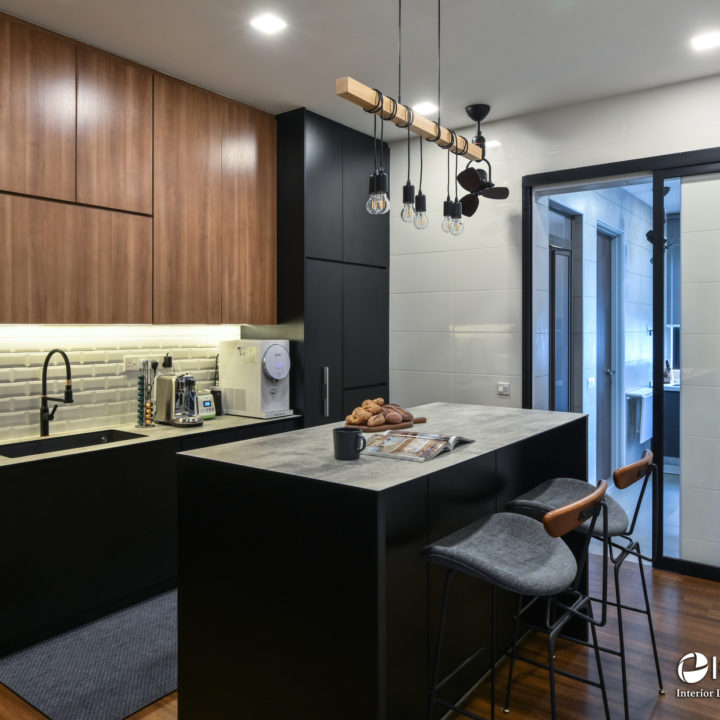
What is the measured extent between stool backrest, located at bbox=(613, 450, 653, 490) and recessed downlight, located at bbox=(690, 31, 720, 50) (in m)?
2.09

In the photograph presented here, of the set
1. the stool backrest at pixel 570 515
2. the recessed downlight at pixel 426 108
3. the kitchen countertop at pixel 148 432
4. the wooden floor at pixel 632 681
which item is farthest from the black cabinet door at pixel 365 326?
the stool backrest at pixel 570 515

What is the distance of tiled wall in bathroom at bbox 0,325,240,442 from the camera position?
3190 mm

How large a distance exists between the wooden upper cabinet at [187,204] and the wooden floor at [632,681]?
2053 mm

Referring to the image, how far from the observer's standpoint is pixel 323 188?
167 inches

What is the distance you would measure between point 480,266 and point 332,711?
321cm

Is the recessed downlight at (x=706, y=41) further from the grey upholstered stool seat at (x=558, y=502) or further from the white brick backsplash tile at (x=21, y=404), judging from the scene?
the white brick backsplash tile at (x=21, y=404)

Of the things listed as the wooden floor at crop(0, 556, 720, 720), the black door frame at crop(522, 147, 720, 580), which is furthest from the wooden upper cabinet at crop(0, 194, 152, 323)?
the black door frame at crop(522, 147, 720, 580)

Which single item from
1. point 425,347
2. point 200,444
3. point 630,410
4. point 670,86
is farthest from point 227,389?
point 630,410

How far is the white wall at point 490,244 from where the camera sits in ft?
12.1

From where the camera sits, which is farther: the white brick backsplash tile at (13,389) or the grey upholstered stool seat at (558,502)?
the white brick backsplash tile at (13,389)

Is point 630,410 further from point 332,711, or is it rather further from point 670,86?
point 332,711

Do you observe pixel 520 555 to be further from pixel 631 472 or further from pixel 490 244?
pixel 490 244

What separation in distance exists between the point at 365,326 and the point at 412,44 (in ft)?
6.51

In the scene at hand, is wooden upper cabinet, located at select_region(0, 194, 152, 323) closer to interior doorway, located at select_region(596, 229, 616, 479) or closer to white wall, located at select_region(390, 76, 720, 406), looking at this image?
white wall, located at select_region(390, 76, 720, 406)
